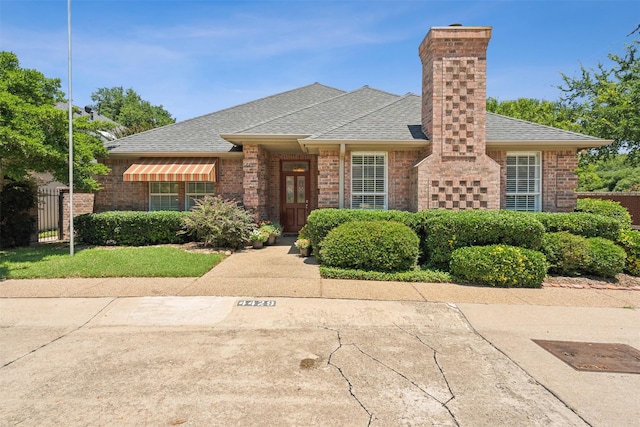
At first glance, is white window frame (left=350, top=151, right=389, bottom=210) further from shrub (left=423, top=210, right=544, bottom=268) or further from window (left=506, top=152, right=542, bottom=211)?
window (left=506, top=152, right=542, bottom=211)

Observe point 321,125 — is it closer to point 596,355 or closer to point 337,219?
point 337,219

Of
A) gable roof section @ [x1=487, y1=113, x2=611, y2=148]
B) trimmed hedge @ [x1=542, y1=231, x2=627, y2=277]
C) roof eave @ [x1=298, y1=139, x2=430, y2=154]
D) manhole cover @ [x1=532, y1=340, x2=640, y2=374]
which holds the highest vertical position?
gable roof section @ [x1=487, y1=113, x2=611, y2=148]

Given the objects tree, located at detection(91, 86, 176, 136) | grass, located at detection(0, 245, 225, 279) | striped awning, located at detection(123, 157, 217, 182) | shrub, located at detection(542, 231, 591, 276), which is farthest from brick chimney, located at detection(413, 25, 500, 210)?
tree, located at detection(91, 86, 176, 136)

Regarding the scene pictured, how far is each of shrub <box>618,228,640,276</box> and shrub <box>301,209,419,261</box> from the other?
4988mm

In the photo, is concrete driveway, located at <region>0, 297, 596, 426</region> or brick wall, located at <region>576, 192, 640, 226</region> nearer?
concrete driveway, located at <region>0, 297, 596, 426</region>

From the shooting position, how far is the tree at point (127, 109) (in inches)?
1620

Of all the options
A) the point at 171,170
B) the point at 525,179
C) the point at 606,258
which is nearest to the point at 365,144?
the point at 525,179

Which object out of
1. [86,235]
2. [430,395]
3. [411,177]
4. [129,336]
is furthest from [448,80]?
[86,235]

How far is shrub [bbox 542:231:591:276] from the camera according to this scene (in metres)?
7.81

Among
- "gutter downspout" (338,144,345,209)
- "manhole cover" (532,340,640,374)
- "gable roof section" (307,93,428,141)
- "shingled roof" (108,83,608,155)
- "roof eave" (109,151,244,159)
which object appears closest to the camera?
"manhole cover" (532,340,640,374)

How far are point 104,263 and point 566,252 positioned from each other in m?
11.0

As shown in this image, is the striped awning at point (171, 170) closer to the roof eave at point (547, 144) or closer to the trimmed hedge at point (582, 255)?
the roof eave at point (547, 144)

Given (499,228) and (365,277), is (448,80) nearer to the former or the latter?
(499,228)

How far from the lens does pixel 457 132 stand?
32.1ft
